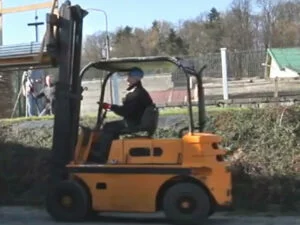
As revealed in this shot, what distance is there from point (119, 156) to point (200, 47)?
6760cm

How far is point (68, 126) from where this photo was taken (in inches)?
445

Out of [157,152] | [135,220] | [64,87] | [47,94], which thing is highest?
[64,87]

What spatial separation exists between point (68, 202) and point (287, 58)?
34.3m

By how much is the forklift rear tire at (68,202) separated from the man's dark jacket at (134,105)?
4.17 ft

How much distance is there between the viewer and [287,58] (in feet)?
142

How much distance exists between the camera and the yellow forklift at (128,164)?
34.0 ft

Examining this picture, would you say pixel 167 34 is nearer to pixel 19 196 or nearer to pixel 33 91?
pixel 33 91

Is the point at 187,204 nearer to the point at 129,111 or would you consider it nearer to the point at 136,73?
the point at 129,111

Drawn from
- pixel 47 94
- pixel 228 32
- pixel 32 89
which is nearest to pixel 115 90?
pixel 47 94

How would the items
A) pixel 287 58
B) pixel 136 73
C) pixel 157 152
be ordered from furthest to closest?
pixel 287 58 → pixel 136 73 → pixel 157 152

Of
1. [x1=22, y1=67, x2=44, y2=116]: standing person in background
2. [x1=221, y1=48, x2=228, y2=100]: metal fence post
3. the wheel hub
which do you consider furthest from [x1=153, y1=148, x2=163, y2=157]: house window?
[x1=22, y1=67, x2=44, y2=116]: standing person in background

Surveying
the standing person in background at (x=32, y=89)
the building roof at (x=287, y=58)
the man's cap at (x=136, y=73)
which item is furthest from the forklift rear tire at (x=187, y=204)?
the building roof at (x=287, y=58)

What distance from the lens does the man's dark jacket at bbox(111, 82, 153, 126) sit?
1076 cm

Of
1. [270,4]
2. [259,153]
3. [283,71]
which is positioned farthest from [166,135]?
[270,4]
